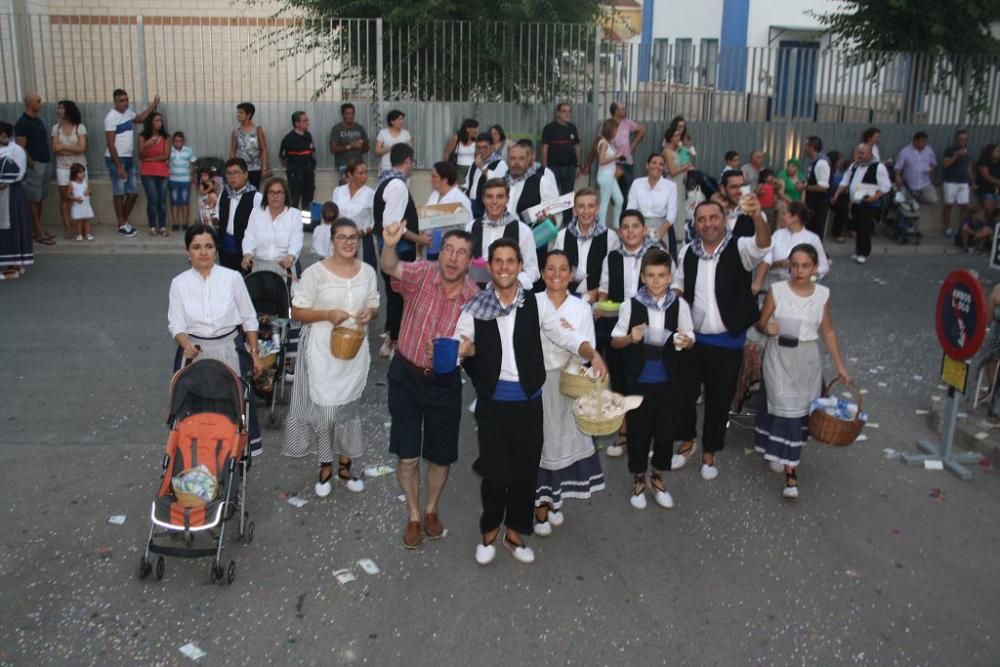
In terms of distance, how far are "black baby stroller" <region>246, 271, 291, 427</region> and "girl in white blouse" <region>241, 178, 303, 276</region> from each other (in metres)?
0.29

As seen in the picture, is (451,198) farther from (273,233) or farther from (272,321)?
(272,321)

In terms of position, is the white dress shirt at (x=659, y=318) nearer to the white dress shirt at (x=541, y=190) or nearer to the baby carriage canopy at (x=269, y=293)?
the white dress shirt at (x=541, y=190)

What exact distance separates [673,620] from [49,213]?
13373mm

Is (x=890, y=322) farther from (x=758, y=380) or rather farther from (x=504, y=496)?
(x=504, y=496)

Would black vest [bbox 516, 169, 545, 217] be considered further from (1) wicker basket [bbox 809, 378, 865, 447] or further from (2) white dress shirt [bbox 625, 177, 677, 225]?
(1) wicker basket [bbox 809, 378, 865, 447]

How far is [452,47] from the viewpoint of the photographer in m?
15.8

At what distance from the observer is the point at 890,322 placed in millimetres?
11008

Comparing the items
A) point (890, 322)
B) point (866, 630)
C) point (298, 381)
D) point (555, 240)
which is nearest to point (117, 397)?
point (298, 381)

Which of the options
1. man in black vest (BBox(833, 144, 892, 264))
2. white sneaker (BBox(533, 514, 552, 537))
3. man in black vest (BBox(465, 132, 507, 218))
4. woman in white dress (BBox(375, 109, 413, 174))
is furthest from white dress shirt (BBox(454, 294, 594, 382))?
man in black vest (BBox(833, 144, 892, 264))

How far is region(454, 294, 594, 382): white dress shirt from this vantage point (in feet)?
17.5

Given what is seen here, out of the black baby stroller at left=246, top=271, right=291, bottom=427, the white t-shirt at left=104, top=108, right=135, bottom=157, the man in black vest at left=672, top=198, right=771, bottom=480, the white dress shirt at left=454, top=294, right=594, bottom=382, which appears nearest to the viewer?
the white dress shirt at left=454, top=294, right=594, bottom=382

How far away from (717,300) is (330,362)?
2567 mm

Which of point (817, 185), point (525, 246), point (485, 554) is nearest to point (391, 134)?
point (817, 185)

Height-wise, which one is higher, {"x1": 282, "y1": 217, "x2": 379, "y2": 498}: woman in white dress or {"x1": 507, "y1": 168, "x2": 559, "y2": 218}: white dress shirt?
{"x1": 507, "y1": 168, "x2": 559, "y2": 218}: white dress shirt
